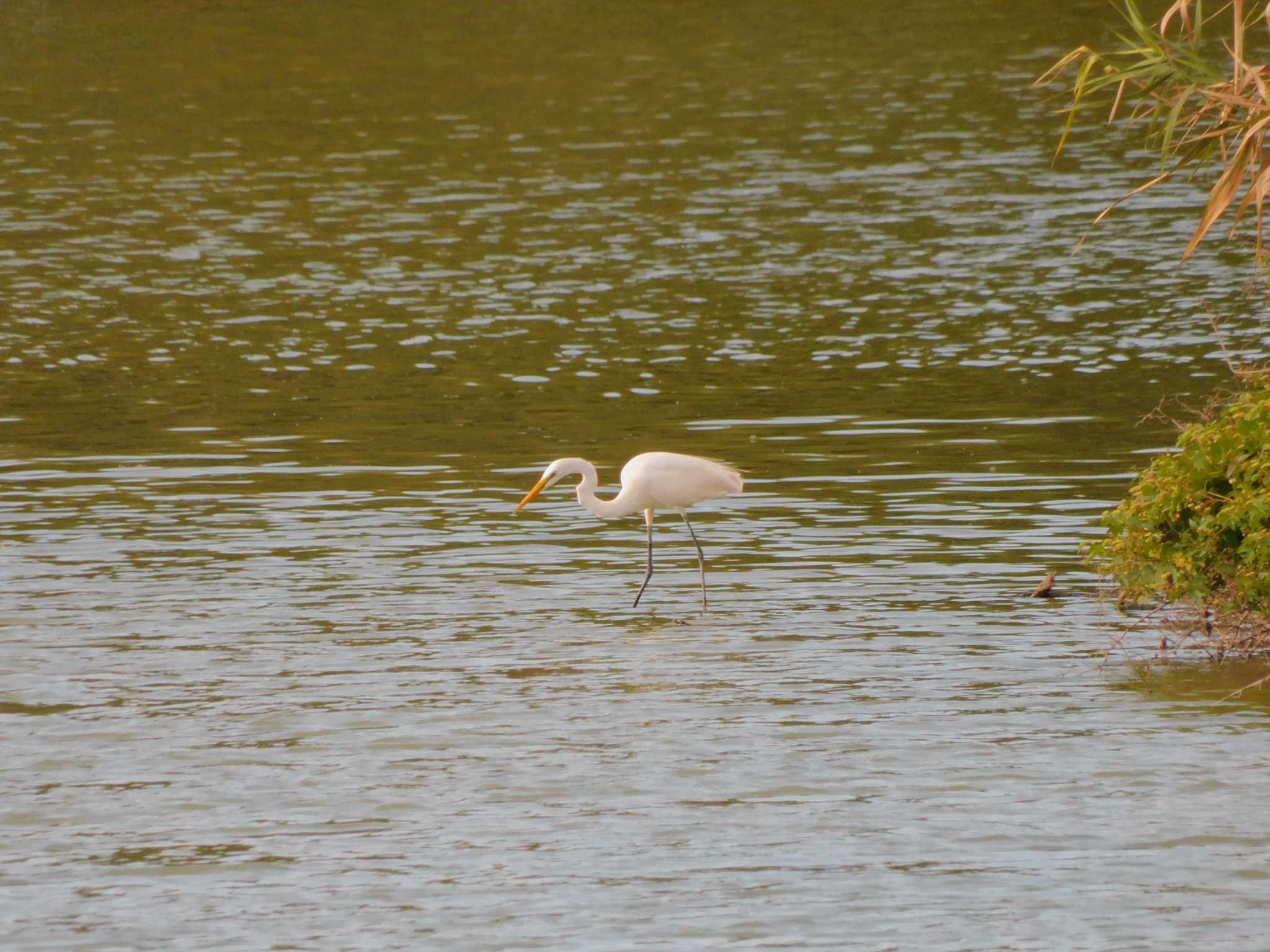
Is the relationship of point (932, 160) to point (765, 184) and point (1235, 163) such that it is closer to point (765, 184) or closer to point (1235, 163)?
point (765, 184)

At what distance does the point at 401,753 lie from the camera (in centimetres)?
1069

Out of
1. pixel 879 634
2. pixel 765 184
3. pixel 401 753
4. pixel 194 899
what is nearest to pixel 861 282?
pixel 765 184

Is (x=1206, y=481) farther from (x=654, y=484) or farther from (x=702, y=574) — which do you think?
(x=654, y=484)

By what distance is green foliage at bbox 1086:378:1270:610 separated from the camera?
1102 cm

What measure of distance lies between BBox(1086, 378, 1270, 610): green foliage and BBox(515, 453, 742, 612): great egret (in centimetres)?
283

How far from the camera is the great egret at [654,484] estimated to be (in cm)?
1374

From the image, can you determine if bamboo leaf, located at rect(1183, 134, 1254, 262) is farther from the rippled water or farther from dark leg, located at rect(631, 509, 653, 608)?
dark leg, located at rect(631, 509, 653, 608)

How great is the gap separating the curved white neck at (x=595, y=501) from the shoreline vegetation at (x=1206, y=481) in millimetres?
3204

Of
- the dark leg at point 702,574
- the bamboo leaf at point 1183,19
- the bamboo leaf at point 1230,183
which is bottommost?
the dark leg at point 702,574

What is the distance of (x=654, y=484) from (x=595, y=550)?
169 centimetres

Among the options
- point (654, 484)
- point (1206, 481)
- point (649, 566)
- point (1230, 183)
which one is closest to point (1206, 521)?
point (1206, 481)

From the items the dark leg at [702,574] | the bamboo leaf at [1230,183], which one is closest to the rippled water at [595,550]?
the dark leg at [702,574]

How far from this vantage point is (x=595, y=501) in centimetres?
1416

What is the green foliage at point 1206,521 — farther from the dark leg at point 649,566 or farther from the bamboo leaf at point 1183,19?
the dark leg at point 649,566
